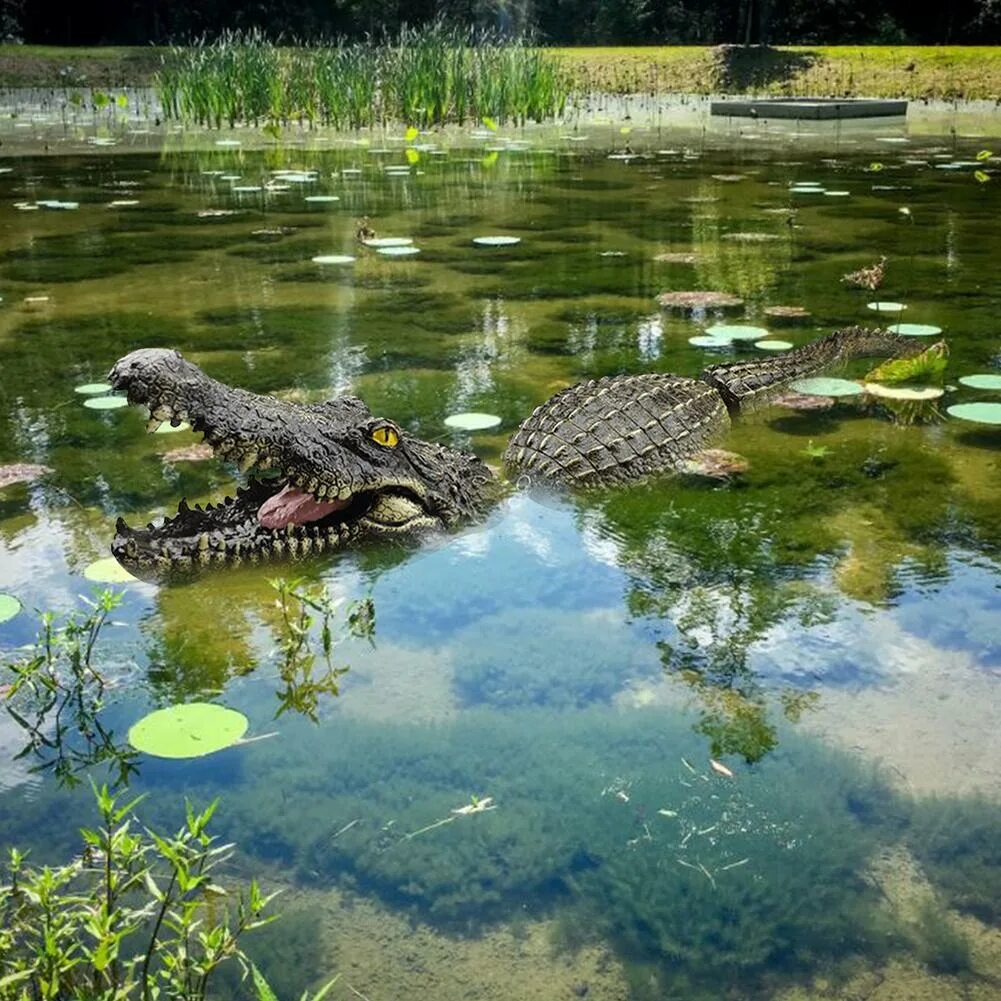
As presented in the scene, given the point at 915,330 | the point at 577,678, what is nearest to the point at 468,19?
the point at 915,330

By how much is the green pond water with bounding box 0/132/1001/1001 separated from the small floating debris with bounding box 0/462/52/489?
0.17 feet

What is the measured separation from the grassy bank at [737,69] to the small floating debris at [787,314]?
1673cm

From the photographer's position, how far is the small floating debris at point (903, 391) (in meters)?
4.17

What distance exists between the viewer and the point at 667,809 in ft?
6.49

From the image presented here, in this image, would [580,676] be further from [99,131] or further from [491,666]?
[99,131]

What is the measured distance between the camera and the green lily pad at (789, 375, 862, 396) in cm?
423

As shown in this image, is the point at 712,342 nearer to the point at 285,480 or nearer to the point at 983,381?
the point at 983,381

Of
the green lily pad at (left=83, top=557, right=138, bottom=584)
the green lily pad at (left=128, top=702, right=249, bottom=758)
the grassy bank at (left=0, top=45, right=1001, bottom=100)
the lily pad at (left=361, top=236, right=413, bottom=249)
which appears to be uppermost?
the grassy bank at (left=0, top=45, right=1001, bottom=100)

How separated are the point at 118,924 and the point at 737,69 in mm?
24166

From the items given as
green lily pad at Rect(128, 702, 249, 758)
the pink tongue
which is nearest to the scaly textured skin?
the pink tongue

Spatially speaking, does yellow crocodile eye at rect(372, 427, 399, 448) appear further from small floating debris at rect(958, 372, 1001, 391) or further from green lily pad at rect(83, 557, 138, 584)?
small floating debris at rect(958, 372, 1001, 391)

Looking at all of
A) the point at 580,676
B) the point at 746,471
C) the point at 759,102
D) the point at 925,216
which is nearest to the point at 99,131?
the point at 759,102

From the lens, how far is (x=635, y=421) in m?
3.62

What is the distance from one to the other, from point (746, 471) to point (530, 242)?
4.11 m
